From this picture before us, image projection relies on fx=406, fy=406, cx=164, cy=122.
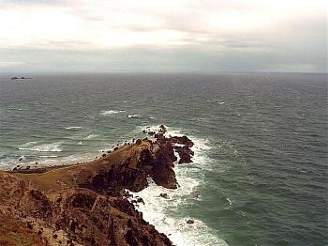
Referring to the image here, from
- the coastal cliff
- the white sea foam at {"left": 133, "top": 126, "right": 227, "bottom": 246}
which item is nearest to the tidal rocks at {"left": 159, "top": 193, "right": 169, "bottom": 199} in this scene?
the white sea foam at {"left": 133, "top": 126, "right": 227, "bottom": 246}

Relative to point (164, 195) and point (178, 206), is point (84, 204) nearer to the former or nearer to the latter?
point (178, 206)

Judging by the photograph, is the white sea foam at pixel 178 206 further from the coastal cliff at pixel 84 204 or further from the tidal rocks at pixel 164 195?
the coastal cliff at pixel 84 204

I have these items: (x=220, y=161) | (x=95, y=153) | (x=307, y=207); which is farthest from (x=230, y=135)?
(x=307, y=207)

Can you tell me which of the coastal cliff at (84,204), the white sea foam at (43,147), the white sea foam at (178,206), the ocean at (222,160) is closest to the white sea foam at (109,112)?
the ocean at (222,160)

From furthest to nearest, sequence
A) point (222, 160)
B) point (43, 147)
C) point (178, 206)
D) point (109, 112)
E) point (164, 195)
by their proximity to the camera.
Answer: point (109, 112) < point (43, 147) < point (222, 160) < point (164, 195) < point (178, 206)

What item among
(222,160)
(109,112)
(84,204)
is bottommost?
(222,160)

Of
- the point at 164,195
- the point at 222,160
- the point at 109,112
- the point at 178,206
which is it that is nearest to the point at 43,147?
the point at 164,195

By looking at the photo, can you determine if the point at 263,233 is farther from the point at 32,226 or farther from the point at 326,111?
the point at 326,111
